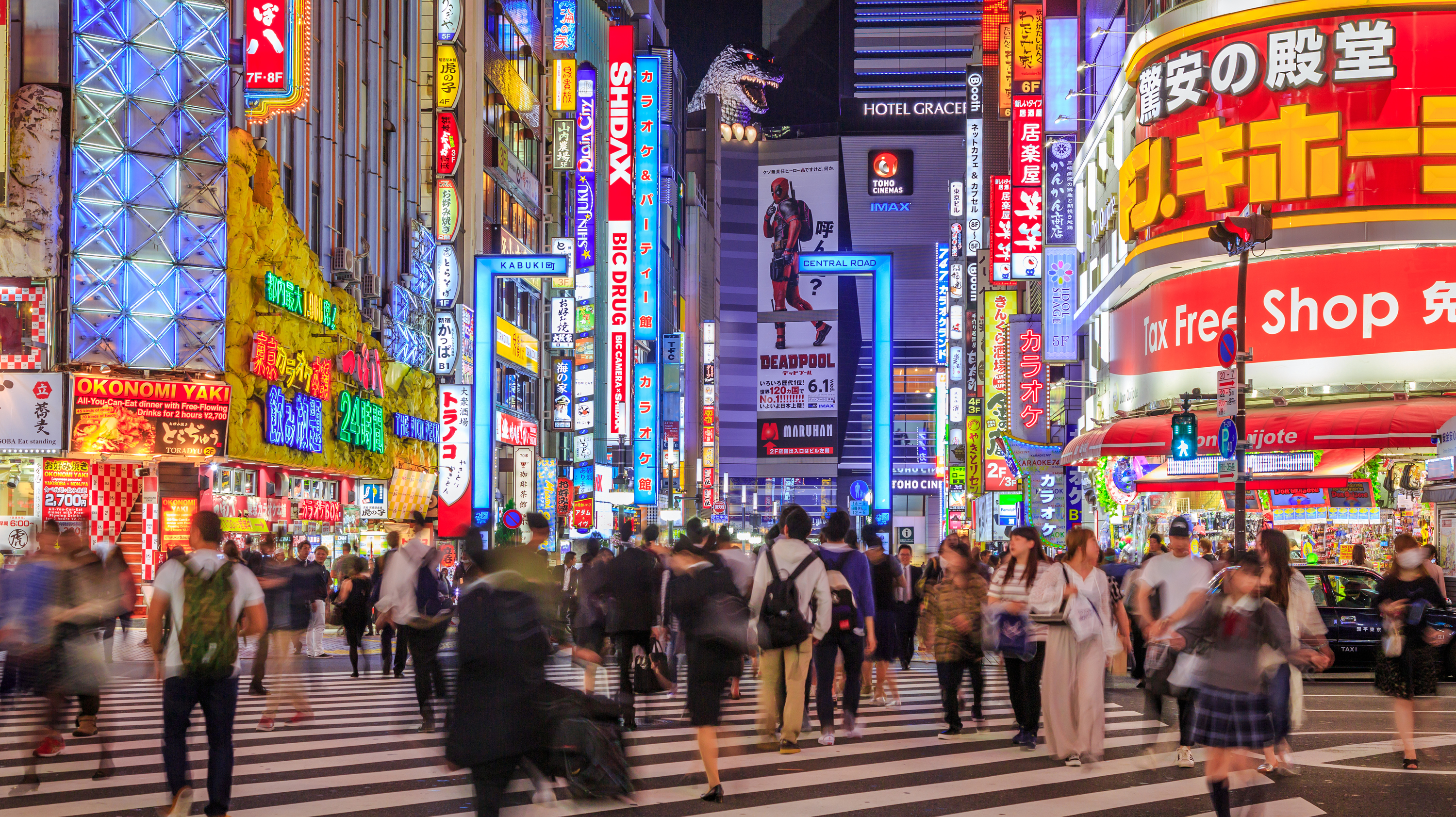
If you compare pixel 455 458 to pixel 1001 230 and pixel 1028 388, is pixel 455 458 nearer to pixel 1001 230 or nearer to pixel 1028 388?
pixel 1028 388

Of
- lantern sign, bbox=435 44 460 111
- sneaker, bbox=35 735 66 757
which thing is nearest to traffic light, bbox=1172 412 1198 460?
sneaker, bbox=35 735 66 757

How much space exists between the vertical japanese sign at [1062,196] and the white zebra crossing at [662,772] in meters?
26.1

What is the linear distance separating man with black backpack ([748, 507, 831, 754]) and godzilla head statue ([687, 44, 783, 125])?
11321 cm

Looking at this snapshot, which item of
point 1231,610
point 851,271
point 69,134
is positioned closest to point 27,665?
point 1231,610

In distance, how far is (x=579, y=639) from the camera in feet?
52.0

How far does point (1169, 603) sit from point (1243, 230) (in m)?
7.61

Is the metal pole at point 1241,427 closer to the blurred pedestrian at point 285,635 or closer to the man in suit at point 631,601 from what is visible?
the man in suit at point 631,601

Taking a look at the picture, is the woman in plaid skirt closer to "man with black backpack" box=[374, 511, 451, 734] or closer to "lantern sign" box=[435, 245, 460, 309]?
"man with black backpack" box=[374, 511, 451, 734]

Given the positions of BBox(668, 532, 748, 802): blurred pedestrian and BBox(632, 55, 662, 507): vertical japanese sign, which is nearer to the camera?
BBox(668, 532, 748, 802): blurred pedestrian

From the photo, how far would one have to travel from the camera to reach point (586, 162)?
5538 cm

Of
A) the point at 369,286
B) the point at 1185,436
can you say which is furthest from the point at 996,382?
the point at 1185,436

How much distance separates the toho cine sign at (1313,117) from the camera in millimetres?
26281

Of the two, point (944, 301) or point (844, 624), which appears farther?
point (944, 301)

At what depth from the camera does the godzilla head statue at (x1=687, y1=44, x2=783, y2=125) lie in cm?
12450
